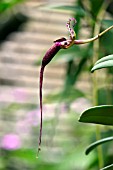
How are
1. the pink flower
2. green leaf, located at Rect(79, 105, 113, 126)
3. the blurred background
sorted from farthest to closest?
the pink flower → the blurred background → green leaf, located at Rect(79, 105, 113, 126)

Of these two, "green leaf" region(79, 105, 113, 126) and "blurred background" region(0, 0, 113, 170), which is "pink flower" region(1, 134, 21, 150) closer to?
"blurred background" region(0, 0, 113, 170)

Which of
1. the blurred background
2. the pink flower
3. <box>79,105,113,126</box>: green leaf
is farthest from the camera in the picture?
the pink flower

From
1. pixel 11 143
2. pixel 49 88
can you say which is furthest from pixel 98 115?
pixel 49 88

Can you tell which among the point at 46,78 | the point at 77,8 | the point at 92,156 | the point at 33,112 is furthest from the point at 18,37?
the point at 77,8

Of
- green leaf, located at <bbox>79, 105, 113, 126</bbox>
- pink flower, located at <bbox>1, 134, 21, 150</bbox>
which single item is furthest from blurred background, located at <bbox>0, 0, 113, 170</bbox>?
green leaf, located at <bbox>79, 105, 113, 126</bbox>

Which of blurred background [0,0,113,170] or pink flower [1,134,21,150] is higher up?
blurred background [0,0,113,170]

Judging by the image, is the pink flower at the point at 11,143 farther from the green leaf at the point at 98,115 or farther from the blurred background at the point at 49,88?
the green leaf at the point at 98,115

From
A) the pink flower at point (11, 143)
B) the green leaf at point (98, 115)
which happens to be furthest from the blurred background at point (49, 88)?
the green leaf at point (98, 115)
